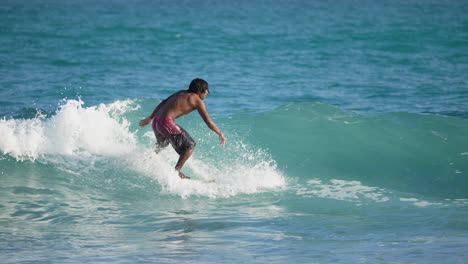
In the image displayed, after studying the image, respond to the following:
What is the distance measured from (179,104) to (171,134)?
0.44 meters

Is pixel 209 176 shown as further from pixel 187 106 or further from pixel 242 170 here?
pixel 187 106

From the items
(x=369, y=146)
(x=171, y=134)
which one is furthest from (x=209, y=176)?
(x=369, y=146)

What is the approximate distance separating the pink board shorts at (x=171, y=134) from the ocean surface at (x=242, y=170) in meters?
0.62

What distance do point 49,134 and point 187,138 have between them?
9.78ft

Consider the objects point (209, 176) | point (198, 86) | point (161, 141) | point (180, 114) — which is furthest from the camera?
point (209, 176)

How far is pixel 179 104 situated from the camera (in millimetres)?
7562

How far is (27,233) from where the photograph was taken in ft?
20.1

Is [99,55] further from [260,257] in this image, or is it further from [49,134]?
[260,257]

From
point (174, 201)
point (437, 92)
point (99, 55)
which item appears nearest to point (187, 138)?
point (174, 201)

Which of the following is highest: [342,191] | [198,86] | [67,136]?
[198,86]

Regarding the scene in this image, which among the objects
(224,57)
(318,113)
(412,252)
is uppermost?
(224,57)

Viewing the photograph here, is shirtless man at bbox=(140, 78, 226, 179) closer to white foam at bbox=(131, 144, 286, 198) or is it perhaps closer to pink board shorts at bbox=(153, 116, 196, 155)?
pink board shorts at bbox=(153, 116, 196, 155)

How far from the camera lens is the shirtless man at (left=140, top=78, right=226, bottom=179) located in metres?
7.50

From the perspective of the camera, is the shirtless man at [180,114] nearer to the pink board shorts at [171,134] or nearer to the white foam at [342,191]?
the pink board shorts at [171,134]
